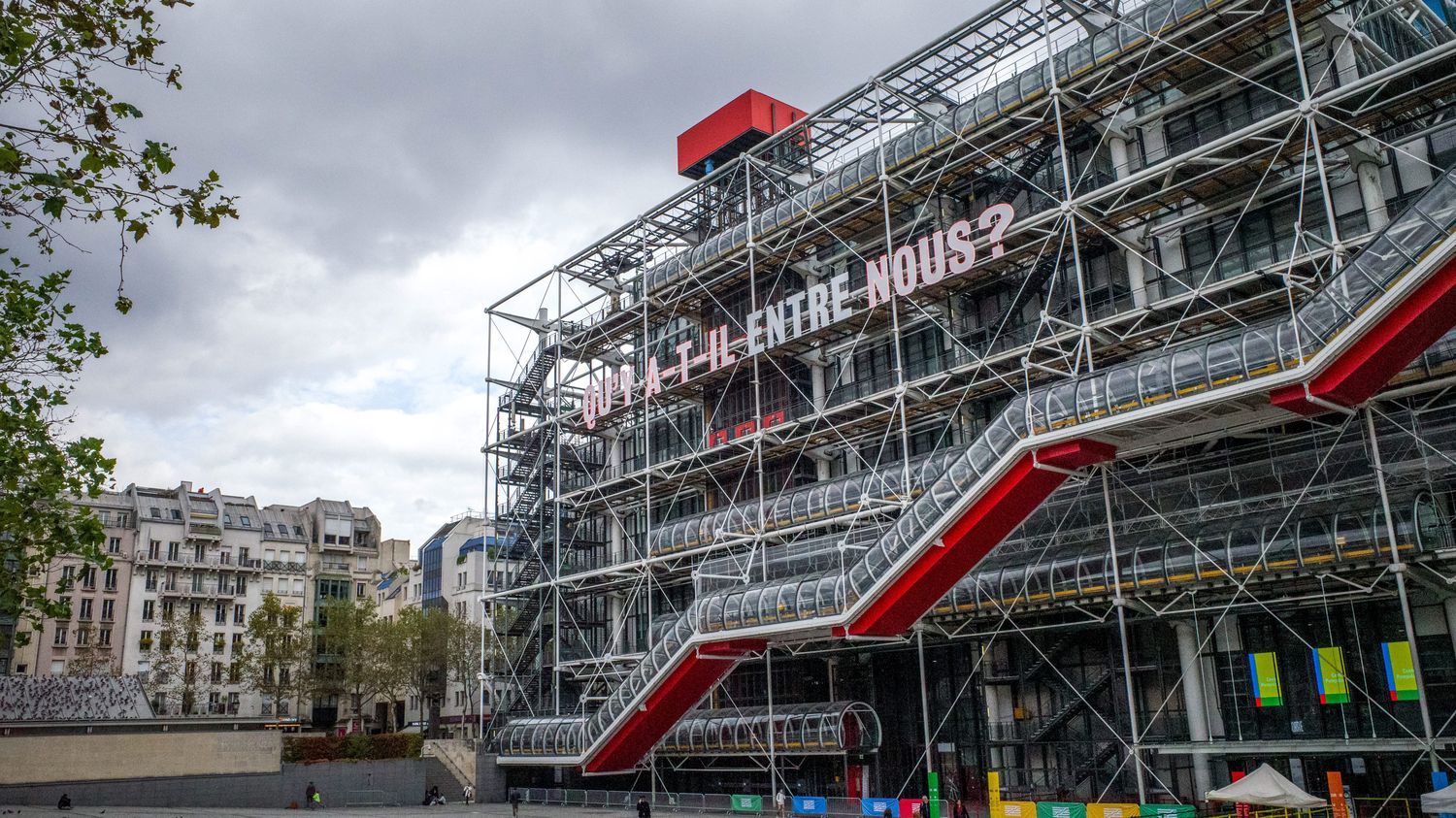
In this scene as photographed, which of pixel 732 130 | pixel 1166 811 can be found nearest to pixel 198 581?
pixel 732 130

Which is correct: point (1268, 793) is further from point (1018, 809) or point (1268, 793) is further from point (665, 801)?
point (665, 801)

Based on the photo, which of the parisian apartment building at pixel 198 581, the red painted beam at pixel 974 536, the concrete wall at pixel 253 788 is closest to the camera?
the red painted beam at pixel 974 536

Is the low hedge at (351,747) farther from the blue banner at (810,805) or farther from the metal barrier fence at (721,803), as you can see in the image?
the blue banner at (810,805)

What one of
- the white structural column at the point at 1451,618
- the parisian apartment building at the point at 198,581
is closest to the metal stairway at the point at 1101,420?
the white structural column at the point at 1451,618

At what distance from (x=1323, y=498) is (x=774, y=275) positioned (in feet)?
71.9

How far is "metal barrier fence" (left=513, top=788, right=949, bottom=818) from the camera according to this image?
33781mm

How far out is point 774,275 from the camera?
1702 inches

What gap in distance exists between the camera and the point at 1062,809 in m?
27.8

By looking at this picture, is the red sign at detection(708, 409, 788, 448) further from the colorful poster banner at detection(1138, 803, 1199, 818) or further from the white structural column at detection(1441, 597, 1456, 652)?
the white structural column at detection(1441, 597, 1456, 652)

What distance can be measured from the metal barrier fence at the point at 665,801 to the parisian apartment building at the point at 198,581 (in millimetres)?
27215

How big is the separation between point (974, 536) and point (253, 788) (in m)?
33.3

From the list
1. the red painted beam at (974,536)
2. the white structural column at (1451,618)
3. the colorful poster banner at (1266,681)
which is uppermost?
the red painted beam at (974,536)

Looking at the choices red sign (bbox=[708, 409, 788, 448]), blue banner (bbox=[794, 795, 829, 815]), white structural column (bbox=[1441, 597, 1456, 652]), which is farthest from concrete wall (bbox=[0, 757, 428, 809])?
white structural column (bbox=[1441, 597, 1456, 652])

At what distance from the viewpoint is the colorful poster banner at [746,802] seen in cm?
3622
